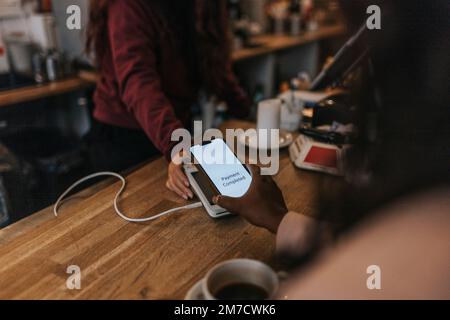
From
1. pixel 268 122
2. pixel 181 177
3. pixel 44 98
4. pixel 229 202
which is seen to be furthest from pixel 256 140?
pixel 44 98

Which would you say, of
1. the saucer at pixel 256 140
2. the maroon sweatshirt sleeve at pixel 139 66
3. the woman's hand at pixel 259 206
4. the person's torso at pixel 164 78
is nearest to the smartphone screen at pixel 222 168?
the woman's hand at pixel 259 206

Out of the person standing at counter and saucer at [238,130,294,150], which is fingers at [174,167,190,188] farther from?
saucer at [238,130,294,150]

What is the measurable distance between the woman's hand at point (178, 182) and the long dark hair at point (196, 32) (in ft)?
1.94

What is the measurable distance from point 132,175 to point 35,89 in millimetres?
1120

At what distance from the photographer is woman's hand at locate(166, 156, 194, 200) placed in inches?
39.6

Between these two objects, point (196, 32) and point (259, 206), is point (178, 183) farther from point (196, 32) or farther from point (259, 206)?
point (196, 32)

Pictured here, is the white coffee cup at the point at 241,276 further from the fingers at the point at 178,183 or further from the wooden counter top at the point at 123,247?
the fingers at the point at 178,183

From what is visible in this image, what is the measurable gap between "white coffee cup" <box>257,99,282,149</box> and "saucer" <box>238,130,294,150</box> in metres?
0.02

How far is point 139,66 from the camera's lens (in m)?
1.29

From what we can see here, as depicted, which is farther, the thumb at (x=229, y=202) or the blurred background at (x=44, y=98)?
the blurred background at (x=44, y=98)

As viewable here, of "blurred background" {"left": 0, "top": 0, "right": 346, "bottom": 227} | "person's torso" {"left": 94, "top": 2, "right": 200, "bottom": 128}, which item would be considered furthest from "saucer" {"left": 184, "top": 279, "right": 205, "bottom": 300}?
"blurred background" {"left": 0, "top": 0, "right": 346, "bottom": 227}

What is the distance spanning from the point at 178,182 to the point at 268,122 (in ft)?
1.40

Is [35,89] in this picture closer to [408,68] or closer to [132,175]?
[132,175]

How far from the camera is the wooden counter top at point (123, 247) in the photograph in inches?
28.6
